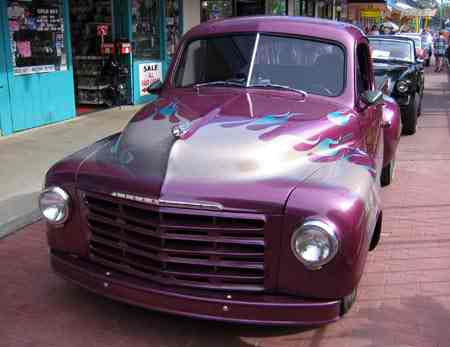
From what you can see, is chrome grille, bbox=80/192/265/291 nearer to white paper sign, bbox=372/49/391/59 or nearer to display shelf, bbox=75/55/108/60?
display shelf, bbox=75/55/108/60

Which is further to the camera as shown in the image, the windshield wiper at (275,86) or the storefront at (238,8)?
the storefront at (238,8)

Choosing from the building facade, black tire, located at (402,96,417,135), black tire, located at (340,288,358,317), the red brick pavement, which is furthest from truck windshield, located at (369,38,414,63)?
black tire, located at (340,288,358,317)

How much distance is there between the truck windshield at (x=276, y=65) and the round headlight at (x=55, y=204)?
5.56ft

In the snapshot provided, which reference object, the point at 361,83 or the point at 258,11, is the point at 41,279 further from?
the point at 258,11

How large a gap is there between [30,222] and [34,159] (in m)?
2.04

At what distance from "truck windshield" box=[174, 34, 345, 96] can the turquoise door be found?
467cm

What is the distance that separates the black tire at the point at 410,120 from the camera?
32.8 ft

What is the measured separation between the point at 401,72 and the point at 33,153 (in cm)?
625

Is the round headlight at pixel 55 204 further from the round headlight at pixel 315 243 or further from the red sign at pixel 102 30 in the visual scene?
the red sign at pixel 102 30

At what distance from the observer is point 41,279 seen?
4.39 metres

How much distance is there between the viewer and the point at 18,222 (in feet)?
17.9

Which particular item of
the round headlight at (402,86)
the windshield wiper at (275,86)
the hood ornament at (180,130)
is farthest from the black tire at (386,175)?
the hood ornament at (180,130)

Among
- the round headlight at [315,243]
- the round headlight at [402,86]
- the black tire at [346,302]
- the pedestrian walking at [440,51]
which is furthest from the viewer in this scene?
the pedestrian walking at [440,51]

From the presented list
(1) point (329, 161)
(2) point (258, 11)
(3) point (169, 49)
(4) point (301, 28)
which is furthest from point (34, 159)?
(2) point (258, 11)
